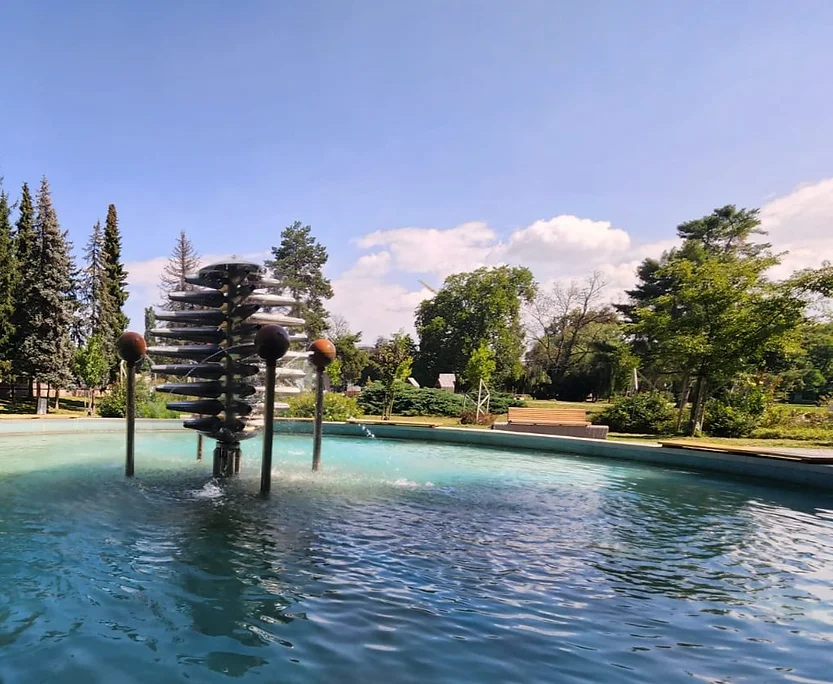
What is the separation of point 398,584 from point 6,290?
95.6ft

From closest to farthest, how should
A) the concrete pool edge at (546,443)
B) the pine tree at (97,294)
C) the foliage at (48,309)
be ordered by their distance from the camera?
the concrete pool edge at (546,443)
the foliage at (48,309)
the pine tree at (97,294)

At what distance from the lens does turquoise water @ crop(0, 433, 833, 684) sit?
10.5 ft

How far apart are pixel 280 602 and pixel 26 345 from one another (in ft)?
93.4

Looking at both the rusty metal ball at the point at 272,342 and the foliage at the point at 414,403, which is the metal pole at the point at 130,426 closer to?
the rusty metal ball at the point at 272,342

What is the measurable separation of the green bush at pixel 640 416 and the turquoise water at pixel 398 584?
1062cm

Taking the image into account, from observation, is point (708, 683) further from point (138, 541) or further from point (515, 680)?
point (138, 541)

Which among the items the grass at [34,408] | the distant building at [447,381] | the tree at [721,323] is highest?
the tree at [721,323]

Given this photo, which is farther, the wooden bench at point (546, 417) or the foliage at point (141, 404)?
the foliage at point (141, 404)

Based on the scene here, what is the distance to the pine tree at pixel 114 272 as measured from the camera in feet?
117

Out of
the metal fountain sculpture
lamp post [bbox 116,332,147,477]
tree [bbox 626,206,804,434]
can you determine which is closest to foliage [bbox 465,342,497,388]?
tree [bbox 626,206,804,434]

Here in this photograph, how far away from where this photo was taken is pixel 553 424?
58.6 feet

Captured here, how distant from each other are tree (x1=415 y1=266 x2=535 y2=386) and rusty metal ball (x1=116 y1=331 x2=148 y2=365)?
36.7 metres

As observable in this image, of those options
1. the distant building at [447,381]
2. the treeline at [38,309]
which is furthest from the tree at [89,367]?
the distant building at [447,381]

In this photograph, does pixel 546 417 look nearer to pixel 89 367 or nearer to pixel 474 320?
pixel 89 367
